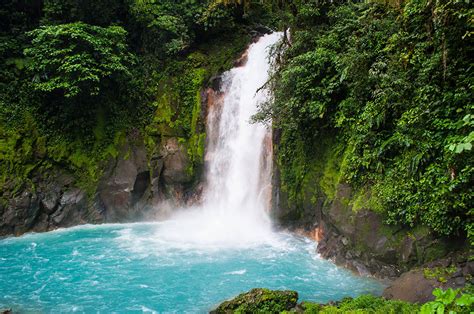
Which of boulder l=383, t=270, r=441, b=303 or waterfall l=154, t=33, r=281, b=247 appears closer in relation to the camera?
boulder l=383, t=270, r=441, b=303

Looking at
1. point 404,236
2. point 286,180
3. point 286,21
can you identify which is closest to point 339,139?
point 286,180

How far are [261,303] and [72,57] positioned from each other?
10.8 metres

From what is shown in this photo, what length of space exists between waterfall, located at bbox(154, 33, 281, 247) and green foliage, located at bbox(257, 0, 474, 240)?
6.22 feet

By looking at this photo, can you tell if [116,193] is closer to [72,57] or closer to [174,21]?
[72,57]

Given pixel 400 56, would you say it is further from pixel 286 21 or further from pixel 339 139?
pixel 286 21

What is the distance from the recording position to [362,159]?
8.75 metres

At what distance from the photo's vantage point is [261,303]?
21.7 ft

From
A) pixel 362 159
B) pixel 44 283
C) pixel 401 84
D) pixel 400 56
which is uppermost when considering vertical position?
pixel 400 56

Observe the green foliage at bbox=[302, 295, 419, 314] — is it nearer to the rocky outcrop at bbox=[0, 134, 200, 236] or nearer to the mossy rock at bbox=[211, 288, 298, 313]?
the mossy rock at bbox=[211, 288, 298, 313]

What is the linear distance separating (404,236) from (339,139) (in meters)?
3.41

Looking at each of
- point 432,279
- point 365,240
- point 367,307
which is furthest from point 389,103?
point 367,307

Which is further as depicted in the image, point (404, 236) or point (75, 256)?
point (75, 256)

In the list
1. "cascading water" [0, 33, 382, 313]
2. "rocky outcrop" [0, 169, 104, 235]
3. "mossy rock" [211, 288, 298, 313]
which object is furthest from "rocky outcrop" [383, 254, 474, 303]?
"rocky outcrop" [0, 169, 104, 235]

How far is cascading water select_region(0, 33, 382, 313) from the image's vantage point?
26.1 ft
